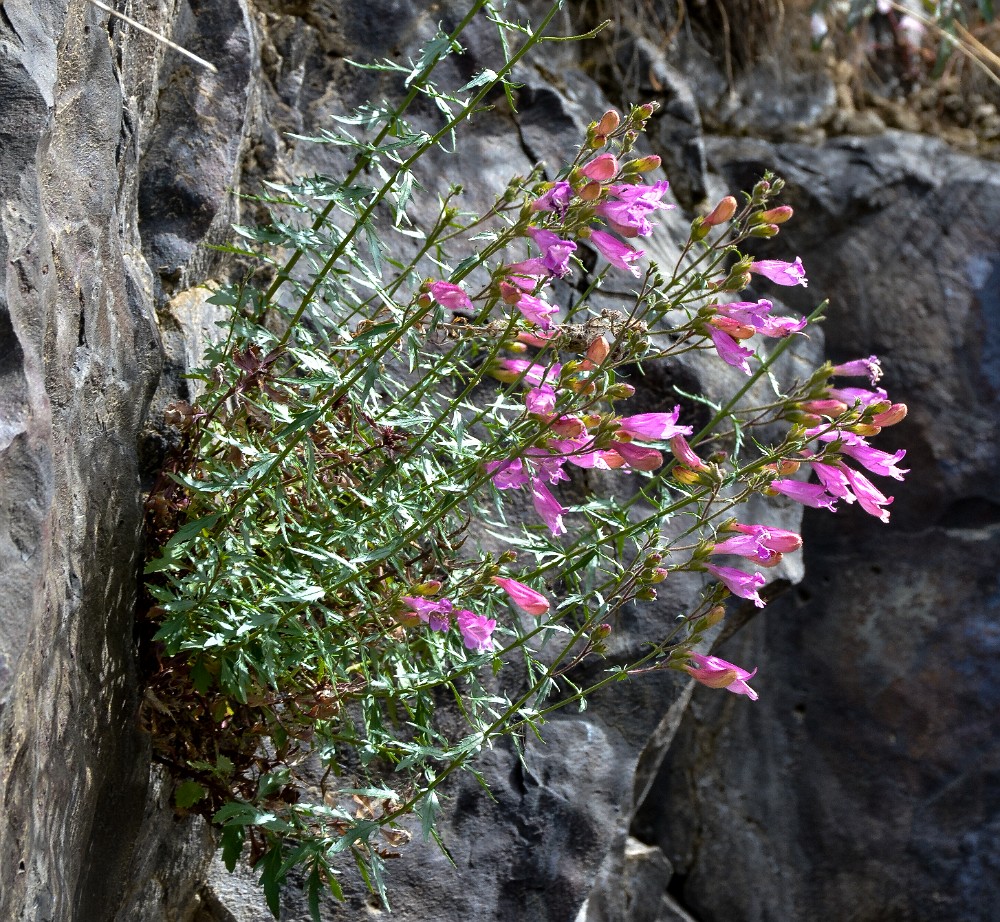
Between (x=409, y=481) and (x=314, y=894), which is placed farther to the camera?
(x=409, y=481)

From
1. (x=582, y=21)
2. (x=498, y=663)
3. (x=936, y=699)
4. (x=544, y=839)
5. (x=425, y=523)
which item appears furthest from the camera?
(x=936, y=699)

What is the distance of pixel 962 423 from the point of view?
3.99m

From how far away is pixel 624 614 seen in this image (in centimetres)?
275

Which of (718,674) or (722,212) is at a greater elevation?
(722,212)

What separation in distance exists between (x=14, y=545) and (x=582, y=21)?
2929 mm

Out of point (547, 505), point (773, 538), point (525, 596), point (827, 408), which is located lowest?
point (525, 596)

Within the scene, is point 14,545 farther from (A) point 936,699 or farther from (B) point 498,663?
(A) point 936,699

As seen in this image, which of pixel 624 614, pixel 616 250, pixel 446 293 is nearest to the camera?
pixel 446 293

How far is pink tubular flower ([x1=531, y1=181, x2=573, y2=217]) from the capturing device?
5.23 ft

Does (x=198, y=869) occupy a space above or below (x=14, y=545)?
below

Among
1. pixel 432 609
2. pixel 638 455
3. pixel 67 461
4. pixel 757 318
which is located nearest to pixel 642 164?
pixel 757 318

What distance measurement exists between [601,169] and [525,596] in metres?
0.66

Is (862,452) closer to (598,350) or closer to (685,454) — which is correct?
(685,454)

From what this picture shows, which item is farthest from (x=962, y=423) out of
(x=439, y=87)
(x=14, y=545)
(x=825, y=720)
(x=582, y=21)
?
(x=14, y=545)
